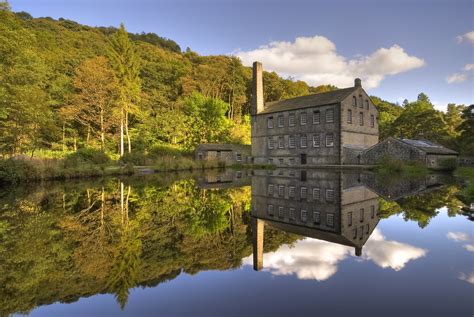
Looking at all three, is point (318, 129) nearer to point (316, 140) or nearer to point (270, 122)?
point (316, 140)

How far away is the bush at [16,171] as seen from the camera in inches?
684

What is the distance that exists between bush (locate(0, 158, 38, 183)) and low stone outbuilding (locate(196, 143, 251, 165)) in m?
22.8

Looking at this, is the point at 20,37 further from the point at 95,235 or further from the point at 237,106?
the point at 237,106

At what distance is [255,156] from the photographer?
4244 centimetres

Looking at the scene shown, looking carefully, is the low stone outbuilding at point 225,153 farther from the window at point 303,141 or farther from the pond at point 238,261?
the pond at point 238,261

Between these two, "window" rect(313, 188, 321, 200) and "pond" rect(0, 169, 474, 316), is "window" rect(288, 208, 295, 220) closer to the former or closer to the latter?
"pond" rect(0, 169, 474, 316)

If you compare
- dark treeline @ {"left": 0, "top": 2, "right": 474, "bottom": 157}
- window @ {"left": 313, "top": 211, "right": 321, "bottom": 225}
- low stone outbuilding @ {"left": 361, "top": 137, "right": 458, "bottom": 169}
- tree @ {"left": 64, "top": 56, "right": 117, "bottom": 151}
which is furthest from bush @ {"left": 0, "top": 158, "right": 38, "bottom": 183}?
low stone outbuilding @ {"left": 361, "top": 137, "right": 458, "bottom": 169}

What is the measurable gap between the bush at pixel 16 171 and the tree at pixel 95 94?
14.7 meters

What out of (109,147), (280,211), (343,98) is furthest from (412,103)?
(280,211)

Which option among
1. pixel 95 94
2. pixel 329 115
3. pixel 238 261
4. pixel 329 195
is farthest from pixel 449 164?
pixel 95 94

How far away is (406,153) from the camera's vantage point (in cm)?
2883

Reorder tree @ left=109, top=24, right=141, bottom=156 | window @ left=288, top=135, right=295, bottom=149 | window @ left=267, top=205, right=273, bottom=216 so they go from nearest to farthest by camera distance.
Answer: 1. window @ left=267, top=205, right=273, bottom=216
2. tree @ left=109, top=24, right=141, bottom=156
3. window @ left=288, top=135, right=295, bottom=149

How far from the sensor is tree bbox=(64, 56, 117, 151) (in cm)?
3494

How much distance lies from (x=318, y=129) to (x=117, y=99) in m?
24.2
